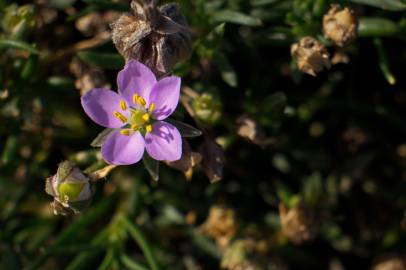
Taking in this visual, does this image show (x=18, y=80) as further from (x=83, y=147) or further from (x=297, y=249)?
(x=297, y=249)

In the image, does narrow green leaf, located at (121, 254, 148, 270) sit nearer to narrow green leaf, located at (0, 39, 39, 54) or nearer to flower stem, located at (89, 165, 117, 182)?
flower stem, located at (89, 165, 117, 182)

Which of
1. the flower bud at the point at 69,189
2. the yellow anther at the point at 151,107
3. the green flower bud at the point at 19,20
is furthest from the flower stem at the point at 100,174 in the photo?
the green flower bud at the point at 19,20

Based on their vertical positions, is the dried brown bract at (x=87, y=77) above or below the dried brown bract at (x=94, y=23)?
below

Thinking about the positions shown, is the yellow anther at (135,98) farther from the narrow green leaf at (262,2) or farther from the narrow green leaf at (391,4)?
the narrow green leaf at (391,4)

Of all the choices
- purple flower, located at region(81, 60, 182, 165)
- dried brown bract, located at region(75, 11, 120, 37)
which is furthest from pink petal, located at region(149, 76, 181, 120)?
dried brown bract, located at region(75, 11, 120, 37)

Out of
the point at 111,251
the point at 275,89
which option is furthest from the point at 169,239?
the point at 275,89

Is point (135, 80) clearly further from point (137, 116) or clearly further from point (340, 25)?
point (340, 25)
